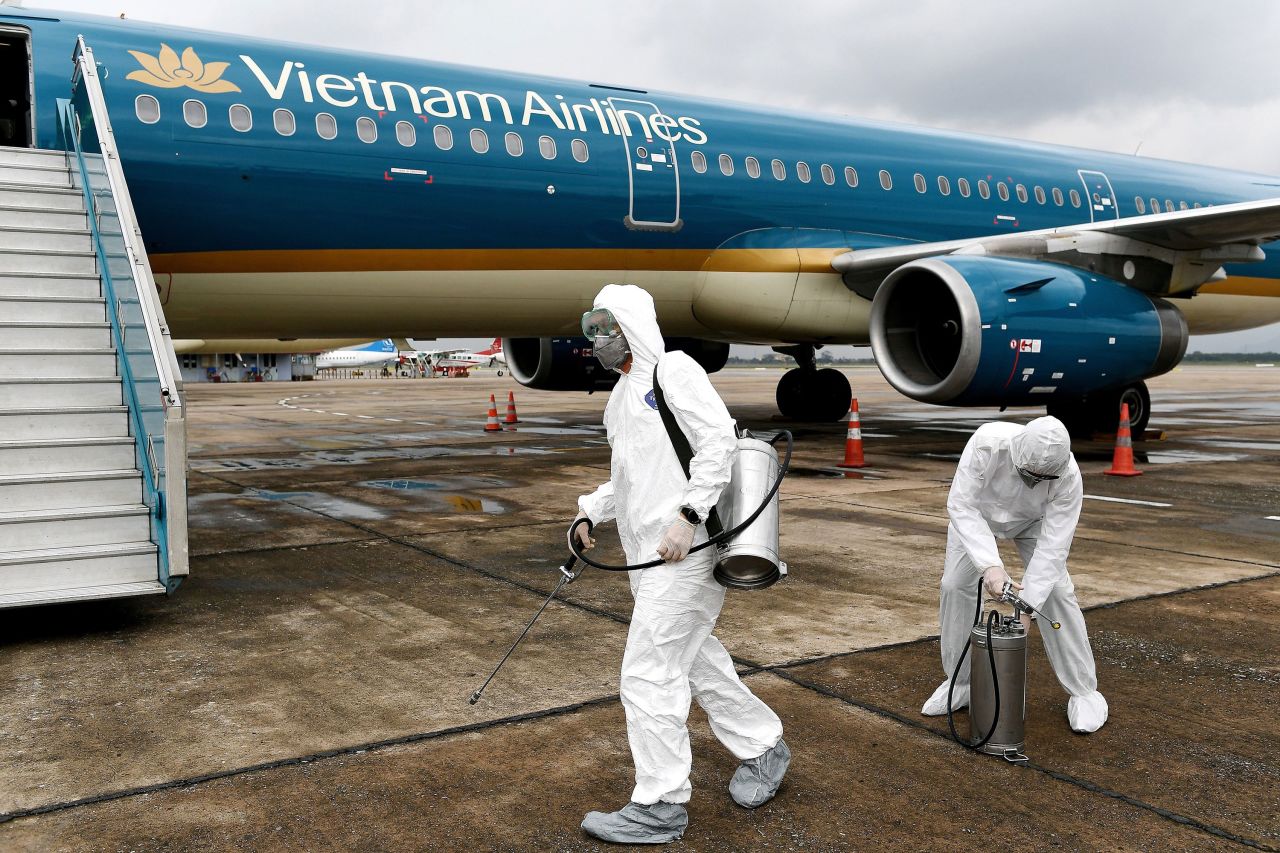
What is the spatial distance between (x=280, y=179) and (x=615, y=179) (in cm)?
337

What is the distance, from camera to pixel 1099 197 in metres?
14.8

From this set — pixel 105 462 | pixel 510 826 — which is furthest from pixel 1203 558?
pixel 105 462

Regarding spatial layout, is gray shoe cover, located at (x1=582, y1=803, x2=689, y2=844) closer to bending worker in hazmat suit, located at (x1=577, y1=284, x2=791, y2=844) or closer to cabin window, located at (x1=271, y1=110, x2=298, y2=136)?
bending worker in hazmat suit, located at (x1=577, y1=284, x2=791, y2=844)

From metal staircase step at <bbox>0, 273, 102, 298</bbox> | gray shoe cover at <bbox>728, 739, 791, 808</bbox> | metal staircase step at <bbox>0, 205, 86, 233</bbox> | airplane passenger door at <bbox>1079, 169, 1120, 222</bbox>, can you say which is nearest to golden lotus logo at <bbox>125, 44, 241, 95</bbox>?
metal staircase step at <bbox>0, 205, 86, 233</bbox>

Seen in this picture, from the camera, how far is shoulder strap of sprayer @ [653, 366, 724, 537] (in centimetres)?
322

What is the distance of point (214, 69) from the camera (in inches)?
349

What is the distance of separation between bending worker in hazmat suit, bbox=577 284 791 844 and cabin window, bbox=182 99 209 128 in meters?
6.56

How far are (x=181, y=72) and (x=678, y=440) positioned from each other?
24.0ft

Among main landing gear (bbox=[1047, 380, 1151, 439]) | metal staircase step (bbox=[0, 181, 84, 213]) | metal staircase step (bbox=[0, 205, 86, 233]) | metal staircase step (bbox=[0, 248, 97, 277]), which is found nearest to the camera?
metal staircase step (bbox=[0, 248, 97, 277])

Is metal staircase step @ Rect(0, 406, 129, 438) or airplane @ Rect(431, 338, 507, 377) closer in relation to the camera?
metal staircase step @ Rect(0, 406, 129, 438)

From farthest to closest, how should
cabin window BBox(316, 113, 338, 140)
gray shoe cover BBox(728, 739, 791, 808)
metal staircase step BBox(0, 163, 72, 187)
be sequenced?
cabin window BBox(316, 113, 338, 140), metal staircase step BBox(0, 163, 72, 187), gray shoe cover BBox(728, 739, 791, 808)

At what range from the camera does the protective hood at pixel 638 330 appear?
3.33 metres

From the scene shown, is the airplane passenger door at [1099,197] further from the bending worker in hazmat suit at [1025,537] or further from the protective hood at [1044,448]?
the protective hood at [1044,448]

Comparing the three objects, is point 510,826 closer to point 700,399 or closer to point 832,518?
point 700,399
